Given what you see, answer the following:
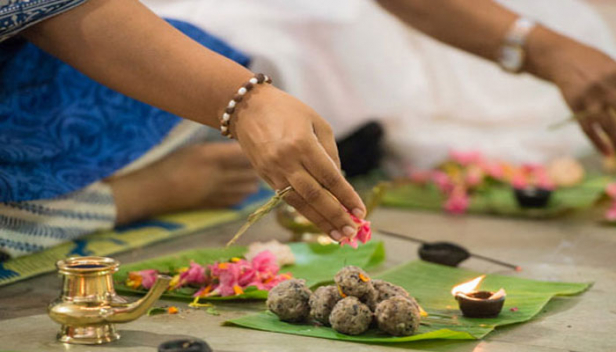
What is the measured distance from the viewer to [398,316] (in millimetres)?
1429

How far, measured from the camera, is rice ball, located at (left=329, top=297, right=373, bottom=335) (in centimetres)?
144

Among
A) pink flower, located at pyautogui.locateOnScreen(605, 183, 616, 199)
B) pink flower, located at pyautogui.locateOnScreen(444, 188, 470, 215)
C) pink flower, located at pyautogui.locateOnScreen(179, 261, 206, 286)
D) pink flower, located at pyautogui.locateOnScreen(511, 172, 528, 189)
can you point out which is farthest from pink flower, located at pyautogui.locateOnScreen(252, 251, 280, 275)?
pink flower, located at pyautogui.locateOnScreen(605, 183, 616, 199)

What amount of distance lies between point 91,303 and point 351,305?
0.40 meters

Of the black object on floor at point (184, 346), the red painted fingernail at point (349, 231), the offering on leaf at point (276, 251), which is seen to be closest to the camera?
the black object on floor at point (184, 346)

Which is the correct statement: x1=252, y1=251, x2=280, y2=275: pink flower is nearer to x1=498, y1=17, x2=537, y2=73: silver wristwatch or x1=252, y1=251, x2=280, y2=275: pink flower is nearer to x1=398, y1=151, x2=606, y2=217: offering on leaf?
x1=498, y1=17, x2=537, y2=73: silver wristwatch

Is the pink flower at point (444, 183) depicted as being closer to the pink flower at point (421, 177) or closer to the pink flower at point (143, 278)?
the pink flower at point (421, 177)

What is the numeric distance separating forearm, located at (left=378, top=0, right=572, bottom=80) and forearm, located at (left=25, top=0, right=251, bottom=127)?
112cm

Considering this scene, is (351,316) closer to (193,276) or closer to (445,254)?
(193,276)

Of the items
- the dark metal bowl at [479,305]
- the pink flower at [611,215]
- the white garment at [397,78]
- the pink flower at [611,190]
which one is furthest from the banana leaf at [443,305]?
the white garment at [397,78]

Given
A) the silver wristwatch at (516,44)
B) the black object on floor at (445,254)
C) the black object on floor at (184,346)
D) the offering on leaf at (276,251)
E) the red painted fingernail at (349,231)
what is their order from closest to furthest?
the black object on floor at (184,346) → the red painted fingernail at (349,231) → the offering on leaf at (276,251) → the black object on floor at (445,254) → the silver wristwatch at (516,44)

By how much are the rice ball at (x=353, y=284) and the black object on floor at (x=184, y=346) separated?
11.8 inches

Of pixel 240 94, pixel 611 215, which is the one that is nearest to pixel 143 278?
pixel 240 94

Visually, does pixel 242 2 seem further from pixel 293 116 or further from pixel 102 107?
pixel 293 116

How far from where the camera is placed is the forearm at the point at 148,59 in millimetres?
1562
